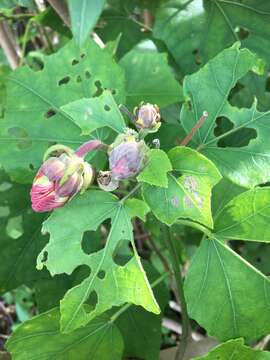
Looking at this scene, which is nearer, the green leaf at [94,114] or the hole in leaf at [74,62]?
the green leaf at [94,114]

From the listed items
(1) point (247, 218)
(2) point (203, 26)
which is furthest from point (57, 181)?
(2) point (203, 26)

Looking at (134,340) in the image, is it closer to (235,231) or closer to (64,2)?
(235,231)

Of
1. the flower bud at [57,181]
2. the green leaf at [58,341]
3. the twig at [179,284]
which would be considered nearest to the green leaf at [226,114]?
the twig at [179,284]

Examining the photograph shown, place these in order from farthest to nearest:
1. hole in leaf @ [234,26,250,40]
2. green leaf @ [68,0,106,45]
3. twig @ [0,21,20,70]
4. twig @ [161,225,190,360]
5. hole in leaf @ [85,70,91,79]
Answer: twig @ [0,21,20,70]
hole in leaf @ [234,26,250,40]
hole in leaf @ [85,70,91,79]
twig @ [161,225,190,360]
green leaf @ [68,0,106,45]

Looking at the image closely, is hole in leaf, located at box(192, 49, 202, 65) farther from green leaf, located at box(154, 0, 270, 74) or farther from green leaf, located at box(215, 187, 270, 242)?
green leaf, located at box(215, 187, 270, 242)

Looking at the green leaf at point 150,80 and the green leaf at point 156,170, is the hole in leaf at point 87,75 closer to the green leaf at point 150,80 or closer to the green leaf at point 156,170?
the green leaf at point 150,80

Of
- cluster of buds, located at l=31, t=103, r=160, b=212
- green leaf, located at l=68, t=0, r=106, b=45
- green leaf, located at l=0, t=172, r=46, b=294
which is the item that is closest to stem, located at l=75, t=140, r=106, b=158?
cluster of buds, located at l=31, t=103, r=160, b=212

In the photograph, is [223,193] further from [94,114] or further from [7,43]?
[7,43]
